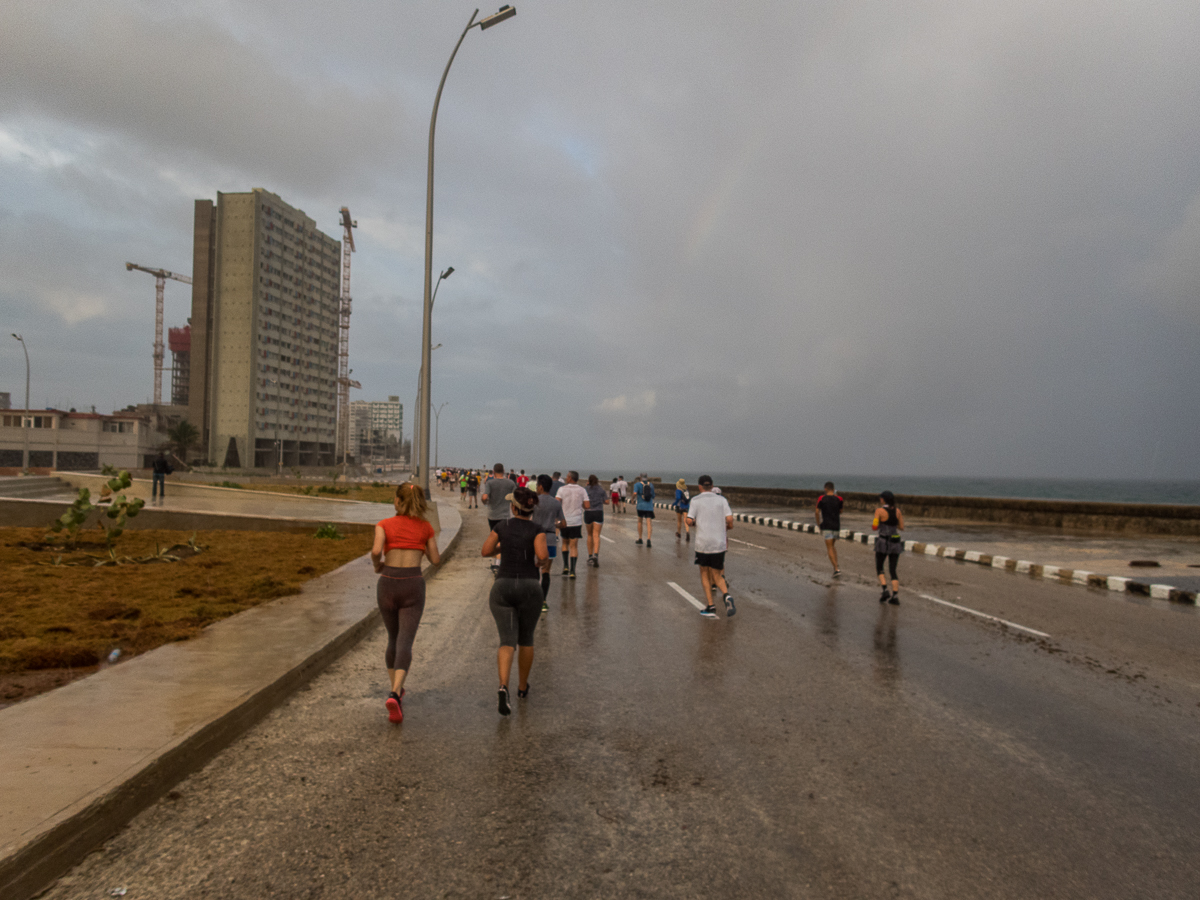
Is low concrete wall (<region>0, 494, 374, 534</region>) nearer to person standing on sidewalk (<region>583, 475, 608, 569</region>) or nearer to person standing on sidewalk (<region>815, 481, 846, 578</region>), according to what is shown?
person standing on sidewalk (<region>583, 475, 608, 569</region>)

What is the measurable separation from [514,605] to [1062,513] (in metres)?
29.3

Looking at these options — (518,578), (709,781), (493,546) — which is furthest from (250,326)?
(709,781)

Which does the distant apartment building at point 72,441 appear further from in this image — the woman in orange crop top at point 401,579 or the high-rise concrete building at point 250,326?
the woman in orange crop top at point 401,579

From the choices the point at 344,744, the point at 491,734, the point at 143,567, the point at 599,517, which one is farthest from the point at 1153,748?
the point at 143,567

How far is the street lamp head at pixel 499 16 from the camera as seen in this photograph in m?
16.4

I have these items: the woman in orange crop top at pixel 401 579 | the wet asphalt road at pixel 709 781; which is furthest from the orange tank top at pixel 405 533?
the wet asphalt road at pixel 709 781

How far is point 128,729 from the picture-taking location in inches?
183

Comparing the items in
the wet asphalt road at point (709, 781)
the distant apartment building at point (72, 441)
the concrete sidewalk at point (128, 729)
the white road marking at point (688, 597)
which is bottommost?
the white road marking at point (688, 597)

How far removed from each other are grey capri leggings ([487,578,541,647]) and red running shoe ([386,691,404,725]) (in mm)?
863

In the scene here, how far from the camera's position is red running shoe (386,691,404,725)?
5363 millimetres

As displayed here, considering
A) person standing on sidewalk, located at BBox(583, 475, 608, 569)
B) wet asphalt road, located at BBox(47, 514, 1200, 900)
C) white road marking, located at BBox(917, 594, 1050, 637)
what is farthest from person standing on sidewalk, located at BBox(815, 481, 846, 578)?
wet asphalt road, located at BBox(47, 514, 1200, 900)

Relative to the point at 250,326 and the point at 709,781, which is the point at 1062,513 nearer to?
the point at 709,781

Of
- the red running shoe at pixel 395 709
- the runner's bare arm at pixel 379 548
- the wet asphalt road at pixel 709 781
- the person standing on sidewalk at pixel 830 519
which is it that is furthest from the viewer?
the person standing on sidewalk at pixel 830 519

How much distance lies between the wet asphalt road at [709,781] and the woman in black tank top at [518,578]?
52 centimetres
